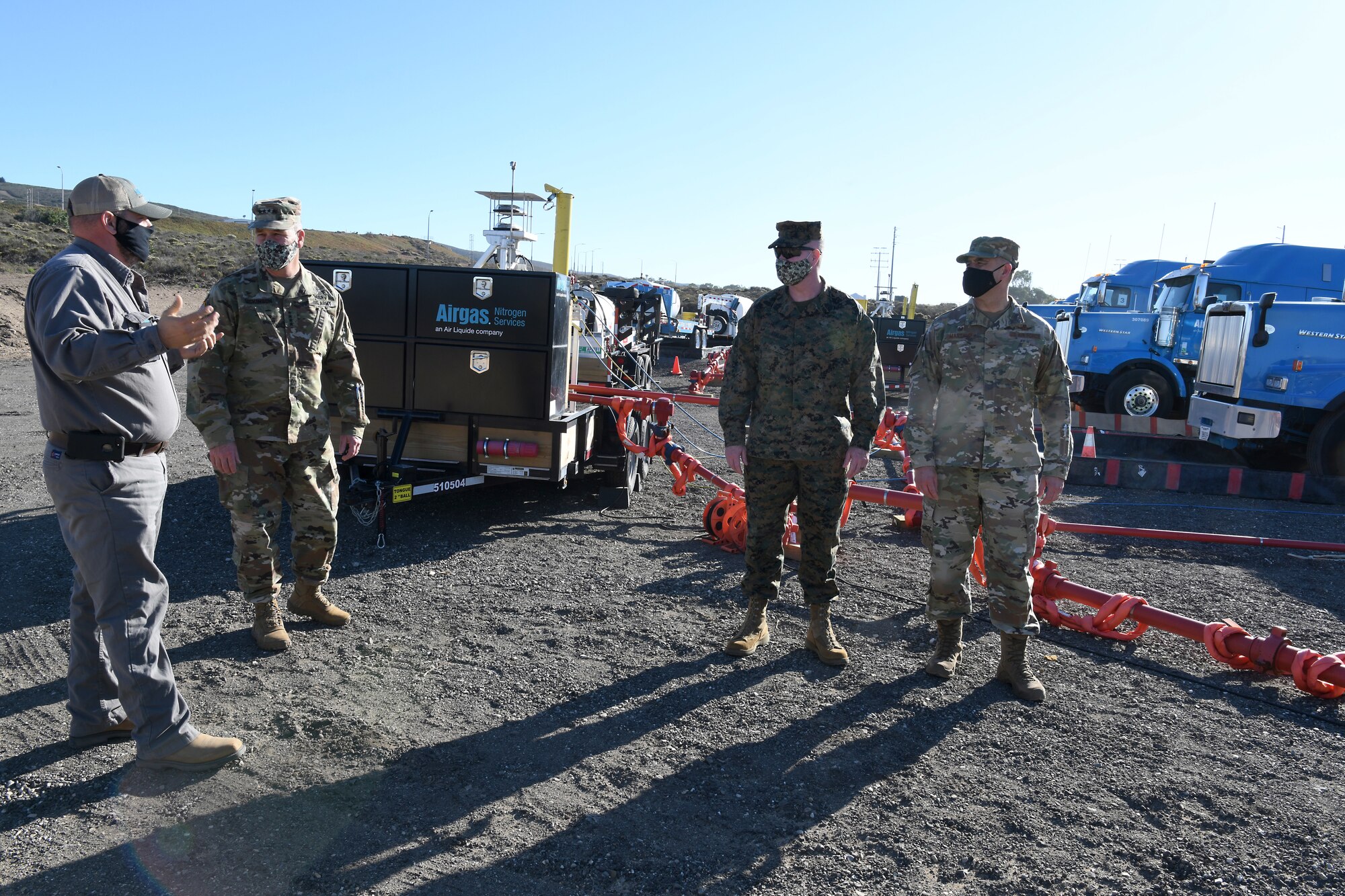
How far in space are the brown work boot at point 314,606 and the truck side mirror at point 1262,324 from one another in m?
11.2

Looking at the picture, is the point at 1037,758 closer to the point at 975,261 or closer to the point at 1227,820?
the point at 1227,820

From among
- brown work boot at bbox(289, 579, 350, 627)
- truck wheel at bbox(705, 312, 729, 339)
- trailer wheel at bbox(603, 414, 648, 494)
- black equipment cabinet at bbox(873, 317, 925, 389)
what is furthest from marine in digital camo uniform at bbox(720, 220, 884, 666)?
A: truck wheel at bbox(705, 312, 729, 339)

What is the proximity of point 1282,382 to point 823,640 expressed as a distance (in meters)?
9.41

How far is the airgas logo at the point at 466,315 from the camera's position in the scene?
6441mm

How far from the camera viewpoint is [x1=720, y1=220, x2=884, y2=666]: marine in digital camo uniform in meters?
4.18

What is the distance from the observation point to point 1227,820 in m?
3.16

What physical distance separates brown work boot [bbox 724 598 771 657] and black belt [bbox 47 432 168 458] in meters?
2.70

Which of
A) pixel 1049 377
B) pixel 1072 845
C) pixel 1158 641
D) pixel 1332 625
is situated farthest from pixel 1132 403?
pixel 1072 845

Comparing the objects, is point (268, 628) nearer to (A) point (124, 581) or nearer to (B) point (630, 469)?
(A) point (124, 581)

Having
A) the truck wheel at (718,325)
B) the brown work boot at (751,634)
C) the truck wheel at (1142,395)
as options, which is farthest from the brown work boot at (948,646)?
the truck wheel at (718,325)

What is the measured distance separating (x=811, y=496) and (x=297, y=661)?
259 cm

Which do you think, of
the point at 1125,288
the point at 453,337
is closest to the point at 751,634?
the point at 453,337

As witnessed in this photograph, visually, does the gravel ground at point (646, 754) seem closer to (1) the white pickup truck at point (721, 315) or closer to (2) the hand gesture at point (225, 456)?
(2) the hand gesture at point (225, 456)

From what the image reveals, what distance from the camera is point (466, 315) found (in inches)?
254
